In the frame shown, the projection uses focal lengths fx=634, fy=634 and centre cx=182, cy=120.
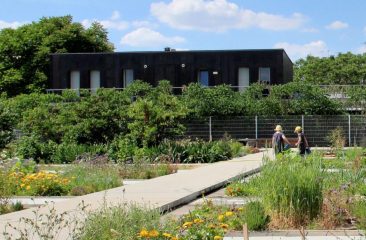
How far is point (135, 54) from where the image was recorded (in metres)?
47.5

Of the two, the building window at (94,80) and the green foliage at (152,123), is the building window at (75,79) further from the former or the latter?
the green foliage at (152,123)

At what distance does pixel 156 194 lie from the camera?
14.3 m

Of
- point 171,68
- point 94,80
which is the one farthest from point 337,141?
point 94,80

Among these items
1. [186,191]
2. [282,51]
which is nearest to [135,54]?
[282,51]

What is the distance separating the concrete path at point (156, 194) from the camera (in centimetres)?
1148

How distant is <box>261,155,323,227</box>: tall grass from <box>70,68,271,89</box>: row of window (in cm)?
3578

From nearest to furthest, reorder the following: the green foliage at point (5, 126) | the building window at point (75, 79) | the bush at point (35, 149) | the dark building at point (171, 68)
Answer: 1. the bush at point (35, 149)
2. the green foliage at point (5, 126)
3. the dark building at point (171, 68)
4. the building window at point (75, 79)

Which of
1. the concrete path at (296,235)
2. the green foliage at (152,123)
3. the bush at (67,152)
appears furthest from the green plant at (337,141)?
the bush at (67,152)

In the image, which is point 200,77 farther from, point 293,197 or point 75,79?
point 293,197

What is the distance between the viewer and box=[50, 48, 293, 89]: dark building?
4553cm

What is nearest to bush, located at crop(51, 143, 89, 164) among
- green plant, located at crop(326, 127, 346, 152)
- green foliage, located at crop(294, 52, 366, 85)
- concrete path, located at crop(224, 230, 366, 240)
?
green plant, located at crop(326, 127, 346, 152)

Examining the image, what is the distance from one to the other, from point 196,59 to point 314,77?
42.2m

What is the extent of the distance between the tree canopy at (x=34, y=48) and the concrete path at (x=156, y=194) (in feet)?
128

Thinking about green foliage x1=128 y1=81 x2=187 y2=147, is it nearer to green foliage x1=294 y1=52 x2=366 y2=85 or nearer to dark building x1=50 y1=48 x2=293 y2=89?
→ dark building x1=50 y1=48 x2=293 y2=89
